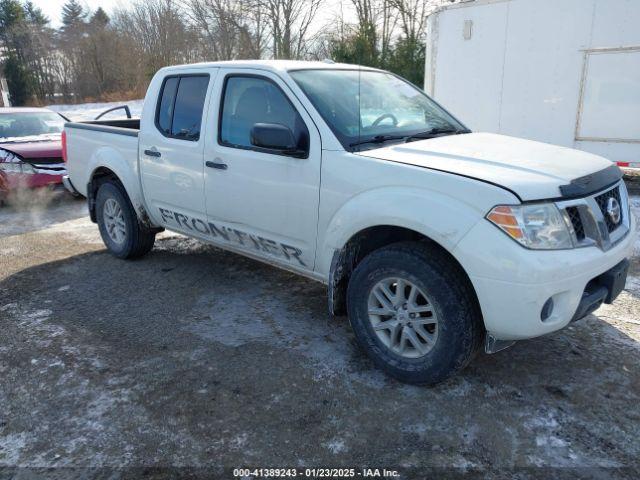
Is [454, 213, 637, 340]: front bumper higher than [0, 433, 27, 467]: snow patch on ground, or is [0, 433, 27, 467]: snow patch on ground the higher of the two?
[454, 213, 637, 340]: front bumper

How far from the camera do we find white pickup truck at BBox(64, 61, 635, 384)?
2.64 metres

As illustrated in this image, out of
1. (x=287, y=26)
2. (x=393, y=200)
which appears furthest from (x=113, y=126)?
(x=287, y=26)

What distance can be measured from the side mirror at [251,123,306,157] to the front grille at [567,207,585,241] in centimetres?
165

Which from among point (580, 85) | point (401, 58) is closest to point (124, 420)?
point (580, 85)

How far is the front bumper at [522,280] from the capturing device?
2549 mm

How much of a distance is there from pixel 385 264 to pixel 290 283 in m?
1.93

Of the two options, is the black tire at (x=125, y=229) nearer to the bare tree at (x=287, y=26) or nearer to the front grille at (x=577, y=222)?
the front grille at (x=577, y=222)

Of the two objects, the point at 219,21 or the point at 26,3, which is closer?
the point at 219,21

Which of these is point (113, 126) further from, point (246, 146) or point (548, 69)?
point (548, 69)

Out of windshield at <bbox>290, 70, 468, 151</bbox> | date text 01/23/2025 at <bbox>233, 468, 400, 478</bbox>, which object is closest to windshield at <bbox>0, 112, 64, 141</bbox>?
windshield at <bbox>290, 70, 468, 151</bbox>

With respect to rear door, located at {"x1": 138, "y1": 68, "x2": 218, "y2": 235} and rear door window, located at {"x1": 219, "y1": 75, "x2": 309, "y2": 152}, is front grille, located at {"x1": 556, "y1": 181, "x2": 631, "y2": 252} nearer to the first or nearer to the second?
rear door window, located at {"x1": 219, "y1": 75, "x2": 309, "y2": 152}

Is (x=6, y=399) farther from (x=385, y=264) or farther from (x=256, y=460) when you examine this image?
(x=385, y=264)

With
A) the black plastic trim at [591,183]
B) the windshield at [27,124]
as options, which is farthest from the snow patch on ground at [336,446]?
the windshield at [27,124]

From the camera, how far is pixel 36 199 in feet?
27.5
